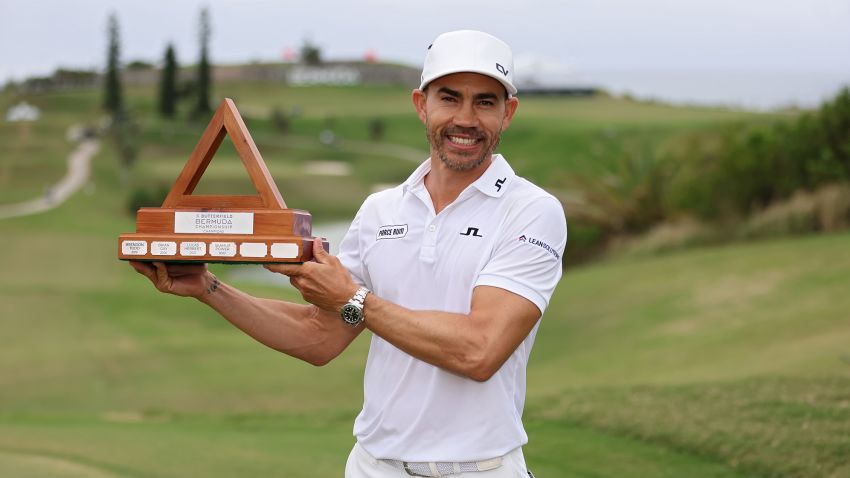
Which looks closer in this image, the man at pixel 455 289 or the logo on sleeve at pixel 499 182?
the man at pixel 455 289

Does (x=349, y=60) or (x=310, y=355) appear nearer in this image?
(x=310, y=355)

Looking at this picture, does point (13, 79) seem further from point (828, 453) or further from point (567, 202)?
point (828, 453)

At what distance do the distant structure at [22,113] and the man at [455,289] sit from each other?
74677 mm

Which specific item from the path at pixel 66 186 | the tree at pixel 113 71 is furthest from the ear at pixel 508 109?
the tree at pixel 113 71

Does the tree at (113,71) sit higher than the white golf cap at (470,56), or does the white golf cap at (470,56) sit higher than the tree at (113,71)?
the tree at (113,71)

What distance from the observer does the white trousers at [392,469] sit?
340cm

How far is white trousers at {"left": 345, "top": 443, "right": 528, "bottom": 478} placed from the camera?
3400 millimetres

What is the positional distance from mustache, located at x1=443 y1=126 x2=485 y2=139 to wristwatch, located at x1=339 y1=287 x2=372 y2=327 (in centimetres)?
54

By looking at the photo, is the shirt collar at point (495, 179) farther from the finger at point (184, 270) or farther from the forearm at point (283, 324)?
the finger at point (184, 270)

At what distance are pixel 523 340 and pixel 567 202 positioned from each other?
2693 cm

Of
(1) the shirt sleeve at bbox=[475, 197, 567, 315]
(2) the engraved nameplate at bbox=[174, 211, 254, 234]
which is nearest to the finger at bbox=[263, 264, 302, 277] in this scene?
(2) the engraved nameplate at bbox=[174, 211, 254, 234]

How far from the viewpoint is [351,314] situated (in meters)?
3.39

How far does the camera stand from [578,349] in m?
16.8

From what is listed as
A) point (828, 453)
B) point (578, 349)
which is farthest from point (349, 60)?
point (828, 453)
